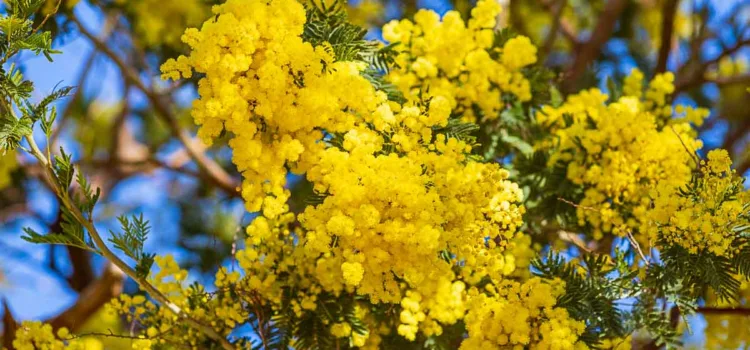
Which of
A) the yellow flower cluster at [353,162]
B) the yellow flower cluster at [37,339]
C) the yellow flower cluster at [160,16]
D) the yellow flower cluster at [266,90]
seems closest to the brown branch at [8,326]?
the yellow flower cluster at [37,339]

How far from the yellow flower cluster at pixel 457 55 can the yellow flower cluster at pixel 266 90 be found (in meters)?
0.74

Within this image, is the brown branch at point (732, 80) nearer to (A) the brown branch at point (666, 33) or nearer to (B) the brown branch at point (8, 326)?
(A) the brown branch at point (666, 33)

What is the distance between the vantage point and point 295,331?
2998 millimetres

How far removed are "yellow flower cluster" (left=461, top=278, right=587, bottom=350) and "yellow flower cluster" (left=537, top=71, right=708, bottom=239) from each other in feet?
1.70

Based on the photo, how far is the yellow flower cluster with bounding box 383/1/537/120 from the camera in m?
3.21

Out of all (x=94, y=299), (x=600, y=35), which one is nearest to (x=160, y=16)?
(x=94, y=299)

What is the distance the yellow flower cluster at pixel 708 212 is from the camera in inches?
98.6

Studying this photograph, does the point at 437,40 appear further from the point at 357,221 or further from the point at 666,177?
the point at 357,221

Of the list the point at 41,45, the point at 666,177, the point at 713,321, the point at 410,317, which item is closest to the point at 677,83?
the point at 713,321

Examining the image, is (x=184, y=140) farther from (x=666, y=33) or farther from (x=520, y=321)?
(x=520, y=321)

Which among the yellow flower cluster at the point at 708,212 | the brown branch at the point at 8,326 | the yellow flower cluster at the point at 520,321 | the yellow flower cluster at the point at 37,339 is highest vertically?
the brown branch at the point at 8,326

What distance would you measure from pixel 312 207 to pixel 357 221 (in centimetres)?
19

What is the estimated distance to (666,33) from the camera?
550 centimetres

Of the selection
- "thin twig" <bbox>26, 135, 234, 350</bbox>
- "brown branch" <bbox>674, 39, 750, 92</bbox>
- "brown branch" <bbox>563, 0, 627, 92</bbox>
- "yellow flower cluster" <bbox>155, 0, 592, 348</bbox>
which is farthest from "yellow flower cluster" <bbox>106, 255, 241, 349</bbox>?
"brown branch" <bbox>674, 39, 750, 92</bbox>
